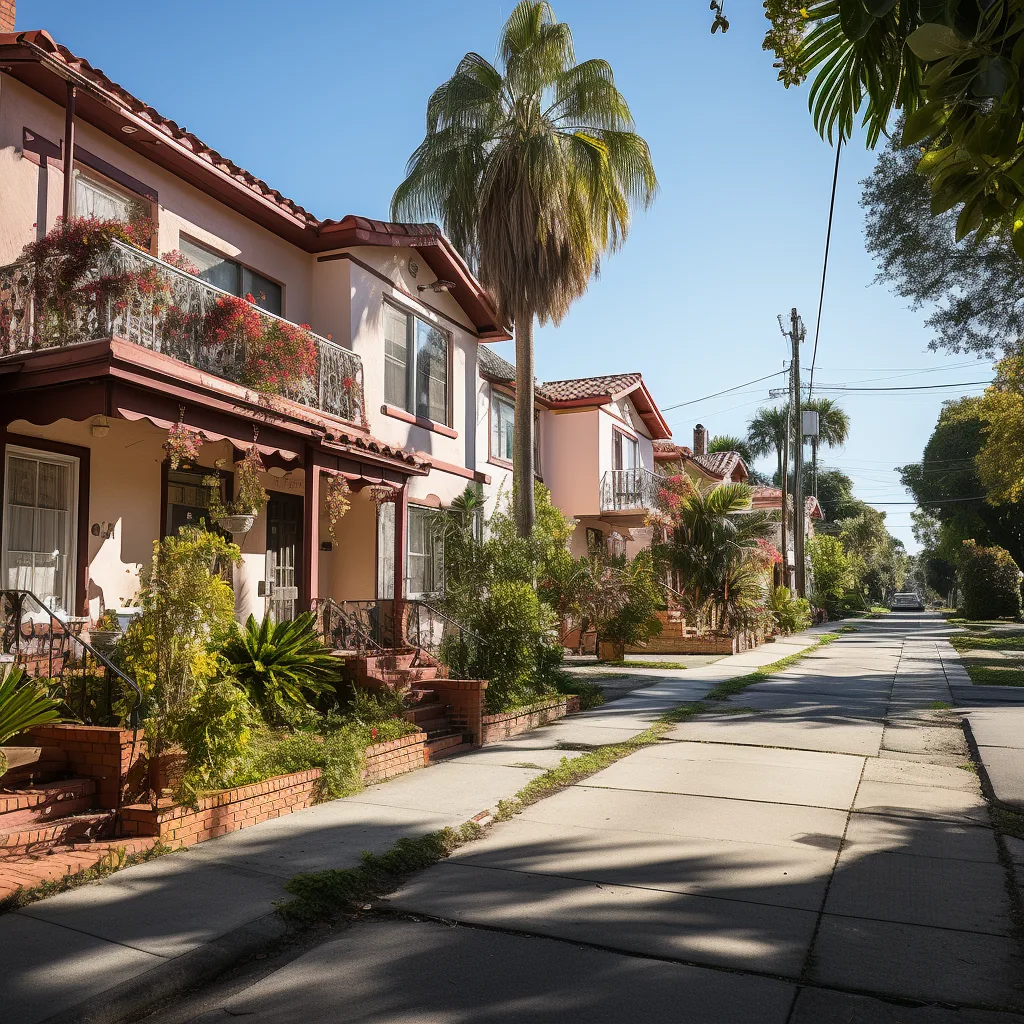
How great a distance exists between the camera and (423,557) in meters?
16.0

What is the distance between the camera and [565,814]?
719 centimetres

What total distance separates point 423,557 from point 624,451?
14.3 metres

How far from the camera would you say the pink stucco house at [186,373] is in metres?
8.79

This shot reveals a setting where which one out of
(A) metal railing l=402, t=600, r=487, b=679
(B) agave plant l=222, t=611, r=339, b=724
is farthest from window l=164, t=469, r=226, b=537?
(A) metal railing l=402, t=600, r=487, b=679

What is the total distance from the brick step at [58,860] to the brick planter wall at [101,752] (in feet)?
1.70

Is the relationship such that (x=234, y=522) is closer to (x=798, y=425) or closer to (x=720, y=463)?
(x=798, y=425)

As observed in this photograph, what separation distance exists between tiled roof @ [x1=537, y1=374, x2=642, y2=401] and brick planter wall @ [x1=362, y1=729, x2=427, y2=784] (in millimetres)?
17972

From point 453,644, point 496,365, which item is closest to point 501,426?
point 496,365

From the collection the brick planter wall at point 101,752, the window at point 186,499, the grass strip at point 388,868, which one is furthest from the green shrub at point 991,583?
the brick planter wall at point 101,752

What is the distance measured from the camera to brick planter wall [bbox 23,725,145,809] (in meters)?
6.34

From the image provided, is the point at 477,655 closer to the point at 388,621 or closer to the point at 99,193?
the point at 388,621

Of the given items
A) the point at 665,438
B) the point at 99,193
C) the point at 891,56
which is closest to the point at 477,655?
the point at 99,193

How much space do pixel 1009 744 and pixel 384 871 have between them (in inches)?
296

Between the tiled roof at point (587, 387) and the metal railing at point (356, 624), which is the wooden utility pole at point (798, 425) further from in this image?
the metal railing at point (356, 624)
